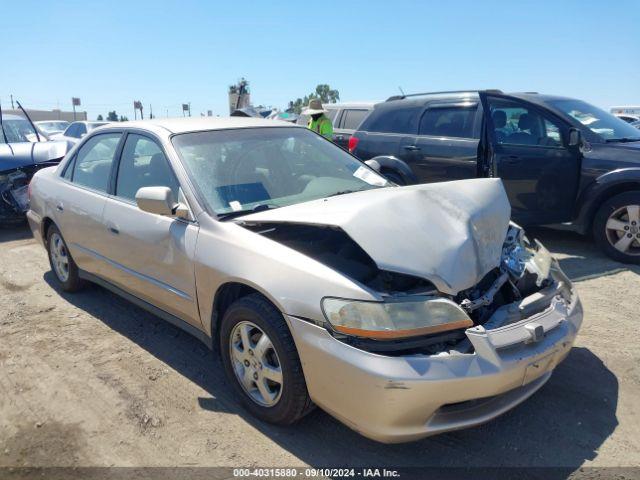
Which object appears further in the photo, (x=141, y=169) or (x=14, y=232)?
(x=14, y=232)

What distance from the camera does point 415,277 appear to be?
268 centimetres

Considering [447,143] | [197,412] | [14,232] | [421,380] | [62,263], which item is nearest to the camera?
[421,380]

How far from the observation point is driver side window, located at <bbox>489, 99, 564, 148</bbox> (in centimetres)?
586

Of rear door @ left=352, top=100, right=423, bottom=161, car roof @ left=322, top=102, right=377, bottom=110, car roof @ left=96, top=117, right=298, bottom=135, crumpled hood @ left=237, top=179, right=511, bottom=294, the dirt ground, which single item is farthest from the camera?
car roof @ left=322, top=102, right=377, bottom=110

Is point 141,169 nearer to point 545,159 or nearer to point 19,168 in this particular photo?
point 545,159

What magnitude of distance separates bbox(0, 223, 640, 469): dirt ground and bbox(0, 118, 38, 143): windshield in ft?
17.4

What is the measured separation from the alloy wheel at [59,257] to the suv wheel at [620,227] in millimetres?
5438

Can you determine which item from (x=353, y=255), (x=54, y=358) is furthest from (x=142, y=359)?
(x=353, y=255)

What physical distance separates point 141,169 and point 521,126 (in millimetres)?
4363

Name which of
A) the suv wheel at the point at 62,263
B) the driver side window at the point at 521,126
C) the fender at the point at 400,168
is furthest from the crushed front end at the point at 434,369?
the fender at the point at 400,168

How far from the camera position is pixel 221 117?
4.25 m

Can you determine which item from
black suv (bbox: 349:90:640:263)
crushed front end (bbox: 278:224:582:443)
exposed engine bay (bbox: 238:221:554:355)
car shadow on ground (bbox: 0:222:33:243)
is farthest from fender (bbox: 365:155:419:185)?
car shadow on ground (bbox: 0:222:33:243)

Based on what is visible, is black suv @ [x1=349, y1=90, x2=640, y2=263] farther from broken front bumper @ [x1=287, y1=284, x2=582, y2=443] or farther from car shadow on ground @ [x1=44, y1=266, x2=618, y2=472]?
broken front bumper @ [x1=287, y1=284, x2=582, y2=443]

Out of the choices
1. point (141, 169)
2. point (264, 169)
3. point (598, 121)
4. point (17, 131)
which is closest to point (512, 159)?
point (598, 121)
